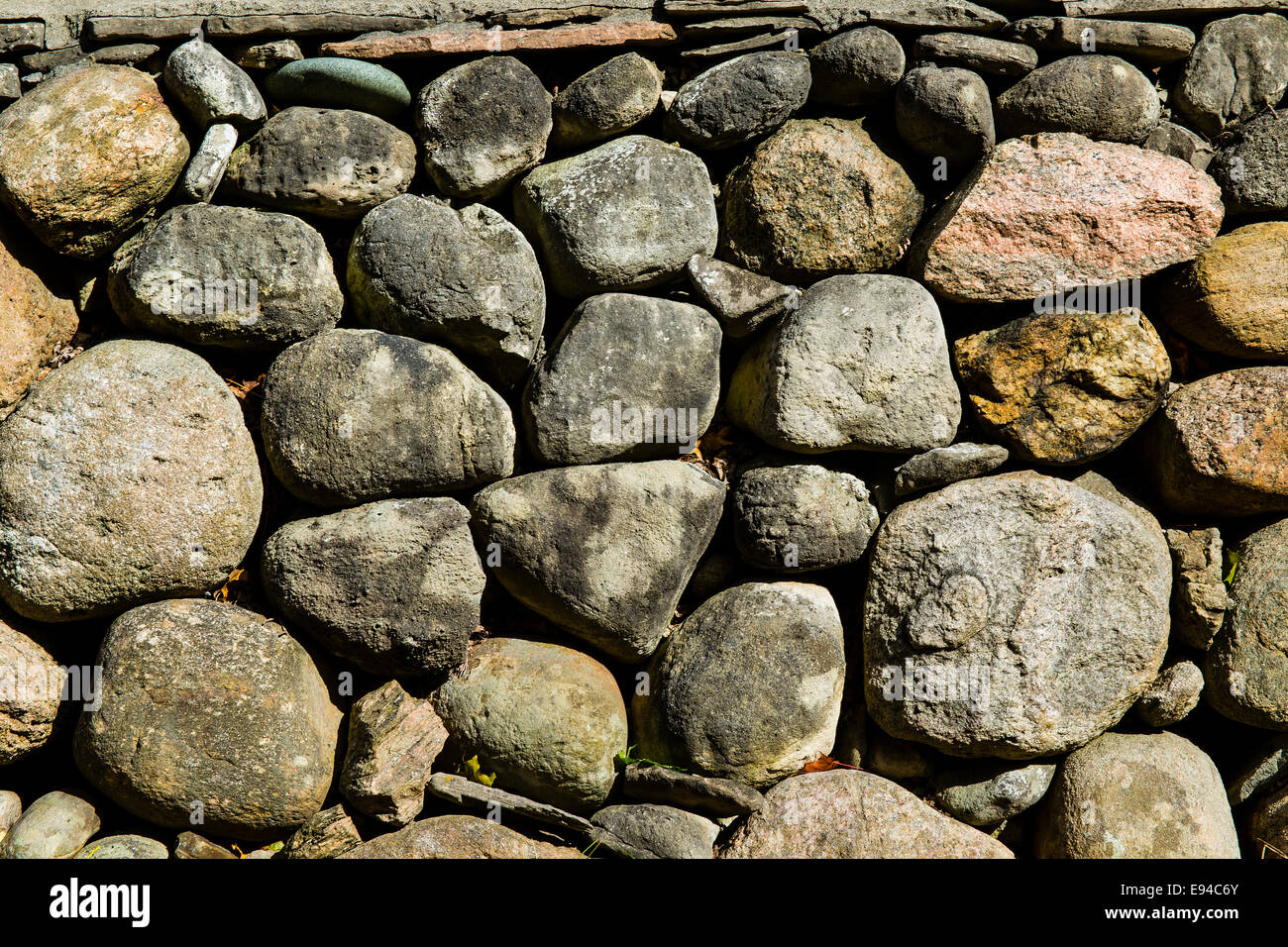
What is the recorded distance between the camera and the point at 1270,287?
353 cm

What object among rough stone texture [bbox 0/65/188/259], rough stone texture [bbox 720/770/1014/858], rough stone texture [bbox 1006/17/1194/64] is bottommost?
rough stone texture [bbox 720/770/1014/858]

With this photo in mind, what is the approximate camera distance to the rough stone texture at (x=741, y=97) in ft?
11.6

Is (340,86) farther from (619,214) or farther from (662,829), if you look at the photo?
(662,829)

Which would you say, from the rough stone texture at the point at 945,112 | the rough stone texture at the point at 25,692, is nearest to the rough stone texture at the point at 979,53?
the rough stone texture at the point at 945,112

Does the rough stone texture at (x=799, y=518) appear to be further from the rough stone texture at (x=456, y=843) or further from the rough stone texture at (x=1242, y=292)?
the rough stone texture at (x=1242, y=292)

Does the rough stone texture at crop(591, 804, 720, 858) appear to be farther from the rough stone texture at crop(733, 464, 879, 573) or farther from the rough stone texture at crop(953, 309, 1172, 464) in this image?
the rough stone texture at crop(953, 309, 1172, 464)

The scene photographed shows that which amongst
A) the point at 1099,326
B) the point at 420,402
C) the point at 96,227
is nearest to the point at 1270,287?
the point at 1099,326

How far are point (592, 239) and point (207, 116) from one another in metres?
1.45

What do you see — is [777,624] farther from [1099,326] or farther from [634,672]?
[1099,326]

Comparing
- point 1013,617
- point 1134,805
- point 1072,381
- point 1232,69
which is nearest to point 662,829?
point 1013,617

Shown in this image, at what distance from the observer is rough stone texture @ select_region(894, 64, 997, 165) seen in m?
3.49

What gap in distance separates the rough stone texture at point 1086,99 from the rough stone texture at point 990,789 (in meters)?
2.42

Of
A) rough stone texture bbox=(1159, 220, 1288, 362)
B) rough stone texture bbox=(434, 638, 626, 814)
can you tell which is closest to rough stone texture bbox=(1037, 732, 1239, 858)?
rough stone texture bbox=(1159, 220, 1288, 362)

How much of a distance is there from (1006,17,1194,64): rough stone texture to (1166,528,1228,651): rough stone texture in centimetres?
186
